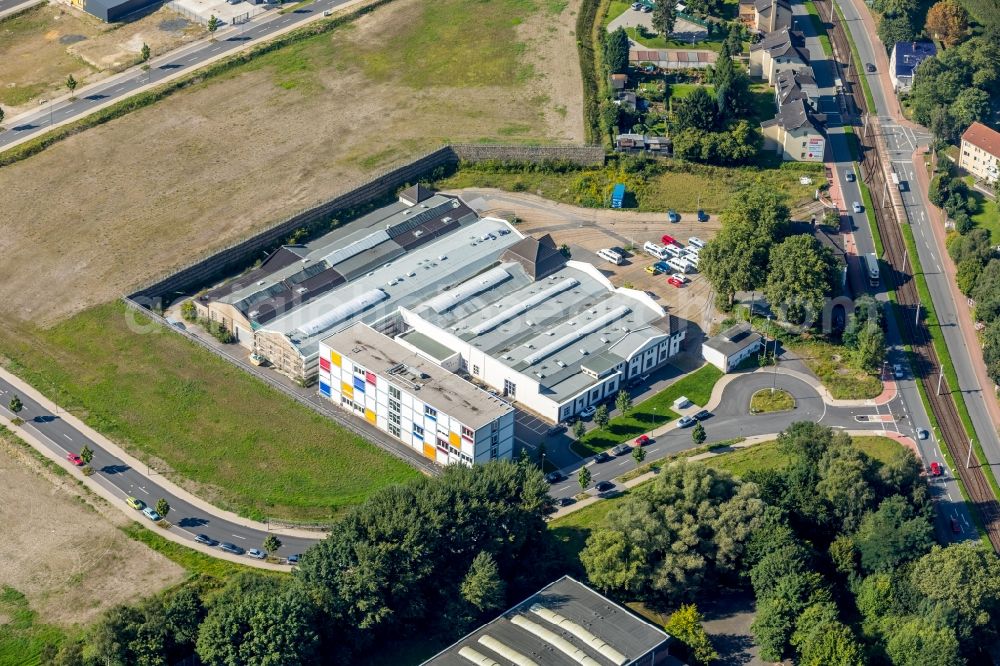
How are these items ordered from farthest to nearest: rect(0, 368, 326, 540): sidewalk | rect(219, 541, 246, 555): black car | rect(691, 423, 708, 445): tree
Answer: rect(691, 423, 708, 445): tree
rect(0, 368, 326, 540): sidewalk
rect(219, 541, 246, 555): black car

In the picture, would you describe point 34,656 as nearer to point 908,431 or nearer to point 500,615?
point 500,615

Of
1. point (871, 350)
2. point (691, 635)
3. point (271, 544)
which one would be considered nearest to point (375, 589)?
point (271, 544)

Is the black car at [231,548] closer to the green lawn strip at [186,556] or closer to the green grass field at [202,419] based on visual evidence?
the green lawn strip at [186,556]

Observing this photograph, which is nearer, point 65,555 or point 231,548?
point 65,555

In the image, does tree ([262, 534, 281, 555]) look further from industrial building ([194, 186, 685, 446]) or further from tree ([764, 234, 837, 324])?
tree ([764, 234, 837, 324])

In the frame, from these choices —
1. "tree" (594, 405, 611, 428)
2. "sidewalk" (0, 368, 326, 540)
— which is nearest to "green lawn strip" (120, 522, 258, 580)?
"sidewalk" (0, 368, 326, 540)

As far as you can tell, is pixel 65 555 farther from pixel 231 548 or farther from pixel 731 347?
pixel 731 347
